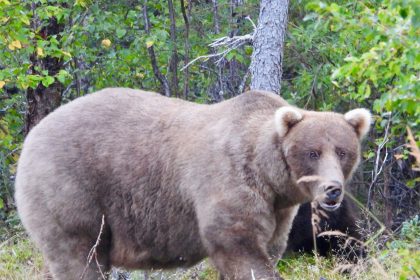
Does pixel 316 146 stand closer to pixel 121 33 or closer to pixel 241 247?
pixel 241 247

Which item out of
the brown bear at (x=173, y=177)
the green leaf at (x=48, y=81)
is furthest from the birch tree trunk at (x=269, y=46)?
the green leaf at (x=48, y=81)

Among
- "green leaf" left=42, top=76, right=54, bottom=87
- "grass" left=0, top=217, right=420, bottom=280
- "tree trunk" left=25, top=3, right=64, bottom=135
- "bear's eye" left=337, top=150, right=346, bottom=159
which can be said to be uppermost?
"bear's eye" left=337, top=150, right=346, bottom=159

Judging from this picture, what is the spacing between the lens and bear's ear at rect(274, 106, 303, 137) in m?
6.30

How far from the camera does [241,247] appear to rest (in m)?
6.16

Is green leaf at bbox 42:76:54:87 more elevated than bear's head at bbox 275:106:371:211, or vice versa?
bear's head at bbox 275:106:371:211

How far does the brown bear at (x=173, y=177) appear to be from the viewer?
6.28 m

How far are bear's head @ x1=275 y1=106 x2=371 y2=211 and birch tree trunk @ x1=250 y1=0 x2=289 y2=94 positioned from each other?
2.13 m

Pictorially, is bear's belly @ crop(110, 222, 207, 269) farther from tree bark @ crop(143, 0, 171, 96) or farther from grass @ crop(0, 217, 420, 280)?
tree bark @ crop(143, 0, 171, 96)

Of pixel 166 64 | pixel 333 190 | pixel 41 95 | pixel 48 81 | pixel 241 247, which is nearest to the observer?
pixel 333 190

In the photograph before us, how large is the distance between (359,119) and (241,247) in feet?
4.25

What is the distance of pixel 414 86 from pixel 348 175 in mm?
1600

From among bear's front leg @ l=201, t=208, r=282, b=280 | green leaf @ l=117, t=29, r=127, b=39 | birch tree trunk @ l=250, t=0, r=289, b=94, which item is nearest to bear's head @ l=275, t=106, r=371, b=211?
bear's front leg @ l=201, t=208, r=282, b=280

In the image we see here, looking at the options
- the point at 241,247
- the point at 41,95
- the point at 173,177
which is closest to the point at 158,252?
the point at 173,177

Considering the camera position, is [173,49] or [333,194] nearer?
[333,194]
